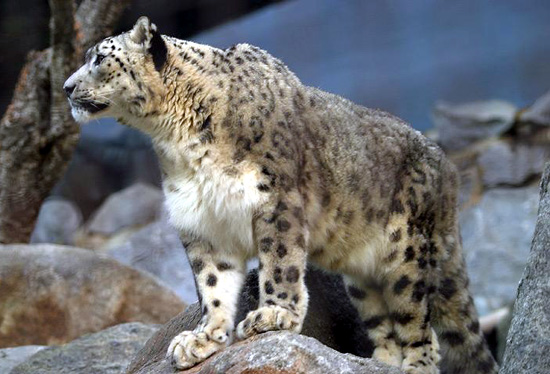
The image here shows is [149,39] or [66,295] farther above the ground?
[149,39]

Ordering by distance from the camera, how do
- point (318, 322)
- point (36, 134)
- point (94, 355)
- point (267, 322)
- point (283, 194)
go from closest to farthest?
point (267, 322) < point (283, 194) < point (318, 322) < point (94, 355) < point (36, 134)

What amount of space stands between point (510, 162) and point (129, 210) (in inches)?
188

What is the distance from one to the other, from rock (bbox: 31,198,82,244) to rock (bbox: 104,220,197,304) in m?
1.25

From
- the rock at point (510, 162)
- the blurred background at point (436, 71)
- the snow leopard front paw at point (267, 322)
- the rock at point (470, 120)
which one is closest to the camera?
the snow leopard front paw at point (267, 322)

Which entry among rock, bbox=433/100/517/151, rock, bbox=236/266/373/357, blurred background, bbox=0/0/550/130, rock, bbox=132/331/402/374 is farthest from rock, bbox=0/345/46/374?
rock, bbox=433/100/517/151

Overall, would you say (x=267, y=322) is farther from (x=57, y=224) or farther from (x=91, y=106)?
(x=57, y=224)

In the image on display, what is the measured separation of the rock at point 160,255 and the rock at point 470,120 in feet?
10.6

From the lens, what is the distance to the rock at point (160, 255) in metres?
10.8

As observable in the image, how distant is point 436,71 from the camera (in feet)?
34.8

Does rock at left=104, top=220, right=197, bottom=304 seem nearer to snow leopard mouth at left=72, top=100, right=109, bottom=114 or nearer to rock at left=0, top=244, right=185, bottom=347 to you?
rock at left=0, top=244, right=185, bottom=347

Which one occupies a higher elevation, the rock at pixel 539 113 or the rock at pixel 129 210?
the rock at pixel 539 113

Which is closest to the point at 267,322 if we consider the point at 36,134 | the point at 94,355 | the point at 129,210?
the point at 94,355

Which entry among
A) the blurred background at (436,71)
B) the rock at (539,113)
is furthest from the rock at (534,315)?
the rock at (539,113)

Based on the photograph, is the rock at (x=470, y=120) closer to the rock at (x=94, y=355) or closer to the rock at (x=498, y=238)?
the rock at (x=498, y=238)
